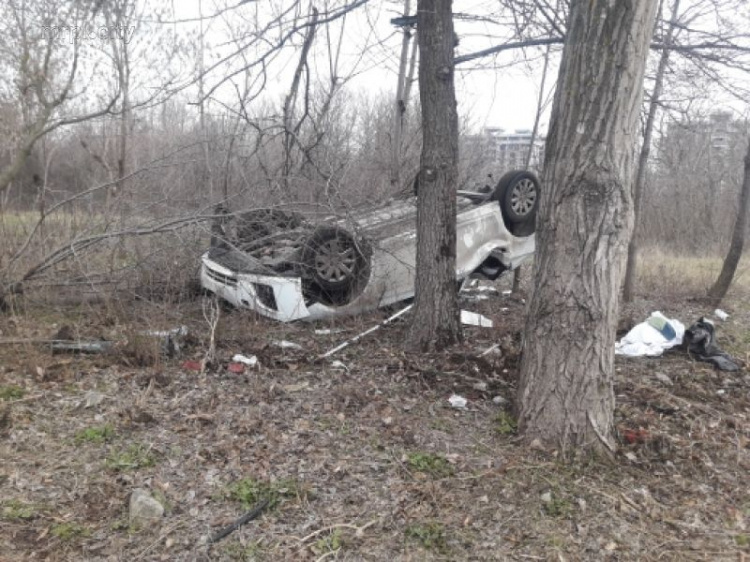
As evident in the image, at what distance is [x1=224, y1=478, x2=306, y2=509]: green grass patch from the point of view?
295cm

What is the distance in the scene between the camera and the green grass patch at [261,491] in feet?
9.66

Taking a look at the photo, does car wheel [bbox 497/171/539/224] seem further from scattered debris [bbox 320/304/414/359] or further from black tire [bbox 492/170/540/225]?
scattered debris [bbox 320/304/414/359]

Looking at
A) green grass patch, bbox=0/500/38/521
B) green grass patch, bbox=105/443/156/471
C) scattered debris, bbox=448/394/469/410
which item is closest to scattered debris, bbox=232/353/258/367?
green grass patch, bbox=105/443/156/471

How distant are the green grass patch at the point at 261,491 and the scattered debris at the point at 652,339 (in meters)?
3.45

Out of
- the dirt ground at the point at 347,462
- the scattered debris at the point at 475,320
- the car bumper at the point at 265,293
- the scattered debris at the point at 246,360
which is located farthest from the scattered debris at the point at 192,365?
the scattered debris at the point at 475,320

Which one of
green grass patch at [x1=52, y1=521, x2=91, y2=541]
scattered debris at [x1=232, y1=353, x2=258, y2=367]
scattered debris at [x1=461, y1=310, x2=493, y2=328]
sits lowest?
green grass patch at [x1=52, y1=521, x2=91, y2=541]

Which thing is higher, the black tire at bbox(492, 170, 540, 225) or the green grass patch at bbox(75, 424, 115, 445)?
the black tire at bbox(492, 170, 540, 225)

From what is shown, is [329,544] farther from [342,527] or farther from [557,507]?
[557,507]

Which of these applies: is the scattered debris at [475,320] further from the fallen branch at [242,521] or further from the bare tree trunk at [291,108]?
the fallen branch at [242,521]

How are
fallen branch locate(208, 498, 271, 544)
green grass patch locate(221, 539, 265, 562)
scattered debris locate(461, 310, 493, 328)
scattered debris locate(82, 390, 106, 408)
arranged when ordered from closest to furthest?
1. green grass patch locate(221, 539, 265, 562)
2. fallen branch locate(208, 498, 271, 544)
3. scattered debris locate(82, 390, 106, 408)
4. scattered debris locate(461, 310, 493, 328)

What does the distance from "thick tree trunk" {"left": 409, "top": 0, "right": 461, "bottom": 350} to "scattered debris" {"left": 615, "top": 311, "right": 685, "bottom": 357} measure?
162 cm

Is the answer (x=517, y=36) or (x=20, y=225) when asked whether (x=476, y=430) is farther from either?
(x=20, y=225)

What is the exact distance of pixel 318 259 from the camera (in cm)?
579

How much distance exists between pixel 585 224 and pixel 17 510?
3.27 m
